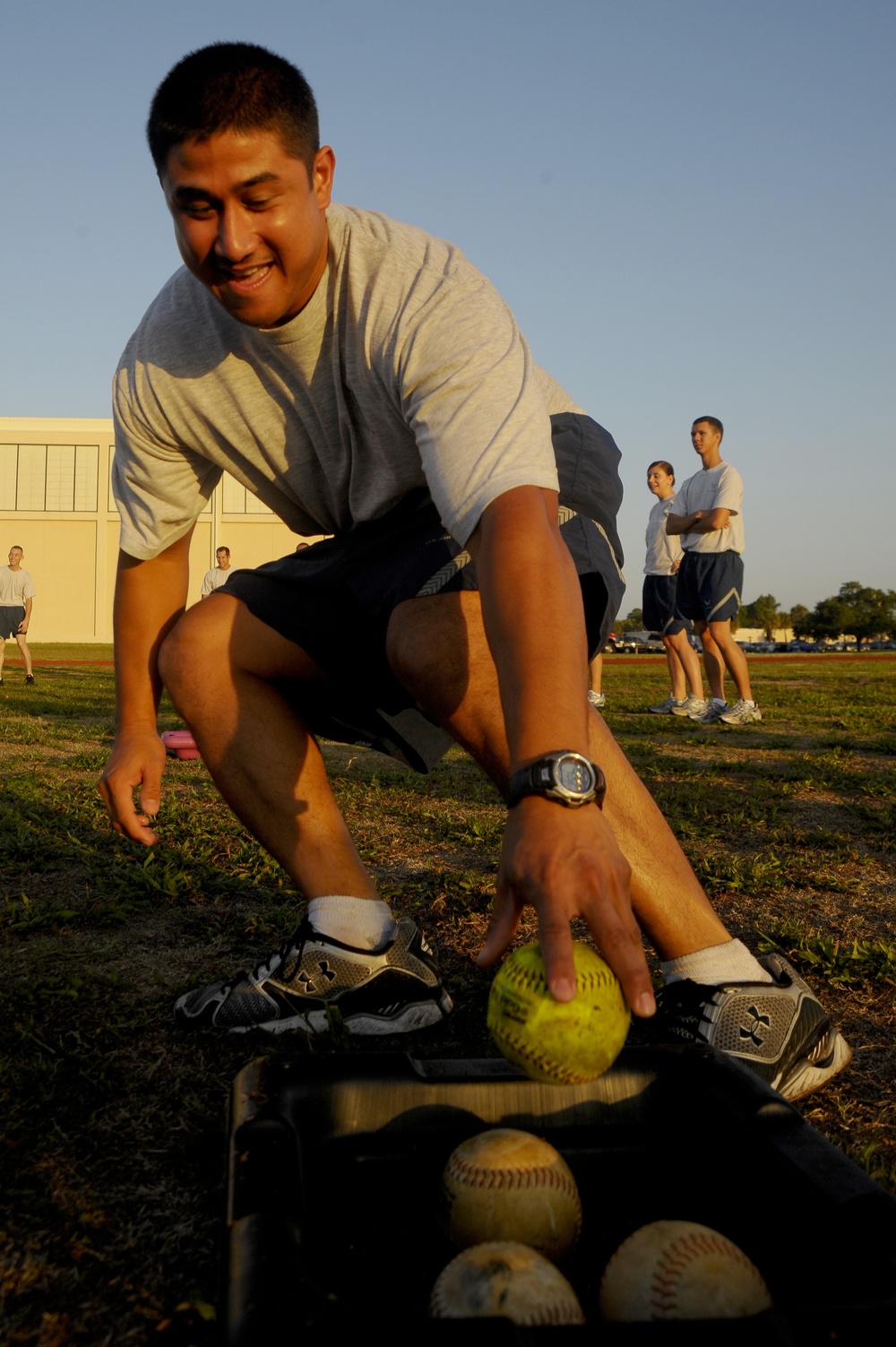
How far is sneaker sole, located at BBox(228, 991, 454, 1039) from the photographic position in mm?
2188

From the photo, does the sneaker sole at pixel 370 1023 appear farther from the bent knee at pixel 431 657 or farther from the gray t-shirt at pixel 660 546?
the gray t-shirt at pixel 660 546

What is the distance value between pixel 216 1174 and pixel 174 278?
Result: 2.12 m

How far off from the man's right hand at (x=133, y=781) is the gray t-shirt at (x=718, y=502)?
23.6 feet

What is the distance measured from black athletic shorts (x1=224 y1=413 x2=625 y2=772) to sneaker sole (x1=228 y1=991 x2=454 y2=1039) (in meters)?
0.65

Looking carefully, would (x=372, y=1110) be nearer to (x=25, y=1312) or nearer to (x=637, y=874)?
(x=25, y=1312)

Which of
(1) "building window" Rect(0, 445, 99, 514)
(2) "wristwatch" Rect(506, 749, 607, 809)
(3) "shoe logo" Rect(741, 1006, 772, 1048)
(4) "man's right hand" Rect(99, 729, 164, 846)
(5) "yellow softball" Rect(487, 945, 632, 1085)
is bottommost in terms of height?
(3) "shoe logo" Rect(741, 1006, 772, 1048)

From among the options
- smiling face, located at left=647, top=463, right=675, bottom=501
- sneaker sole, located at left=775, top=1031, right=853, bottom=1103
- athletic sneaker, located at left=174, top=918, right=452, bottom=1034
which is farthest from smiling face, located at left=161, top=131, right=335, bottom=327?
smiling face, located at left=647, top=463, right=675, bottom=501

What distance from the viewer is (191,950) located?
9.14ft

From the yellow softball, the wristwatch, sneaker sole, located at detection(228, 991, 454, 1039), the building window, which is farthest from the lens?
the building window

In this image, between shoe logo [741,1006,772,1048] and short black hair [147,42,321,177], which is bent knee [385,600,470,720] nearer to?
shoe logo [741,1006,772,1048]

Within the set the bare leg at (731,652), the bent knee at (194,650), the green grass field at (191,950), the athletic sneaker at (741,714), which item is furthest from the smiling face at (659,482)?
the bent knee at (194,650)

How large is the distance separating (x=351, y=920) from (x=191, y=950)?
68 centimetres

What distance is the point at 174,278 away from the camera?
8.56ft

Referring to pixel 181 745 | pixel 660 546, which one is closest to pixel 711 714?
pixel 660 546
